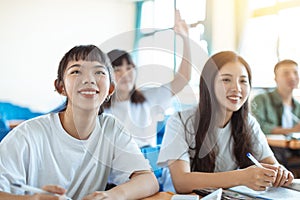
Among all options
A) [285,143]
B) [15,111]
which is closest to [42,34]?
[15,111]

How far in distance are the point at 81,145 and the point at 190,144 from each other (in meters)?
0.46

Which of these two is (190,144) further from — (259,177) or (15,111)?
(15,111)

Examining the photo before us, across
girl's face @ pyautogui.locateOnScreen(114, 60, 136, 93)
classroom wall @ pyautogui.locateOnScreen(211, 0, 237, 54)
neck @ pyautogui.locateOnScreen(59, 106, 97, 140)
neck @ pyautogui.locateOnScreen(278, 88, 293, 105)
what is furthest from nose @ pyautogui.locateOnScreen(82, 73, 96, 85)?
classroom wall @ pyautogui.locateOnScreen(211, 0, 237, 54)

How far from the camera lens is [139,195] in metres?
1.03

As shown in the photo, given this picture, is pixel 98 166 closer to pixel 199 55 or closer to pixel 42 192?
pixel 42 192

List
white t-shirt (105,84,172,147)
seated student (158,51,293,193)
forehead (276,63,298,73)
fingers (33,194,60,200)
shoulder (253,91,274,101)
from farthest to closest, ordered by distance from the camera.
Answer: forehead (276,63,298,73) < shoulder (253,91,274,101) < white t-shirt (105,84,172,147) < seated student (158,51,293,193) < fingers (33,194,60,200)

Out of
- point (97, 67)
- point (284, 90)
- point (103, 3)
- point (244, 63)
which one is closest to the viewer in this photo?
point (97, 67)

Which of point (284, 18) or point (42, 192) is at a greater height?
point (284, 18)

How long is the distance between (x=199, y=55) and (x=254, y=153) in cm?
46

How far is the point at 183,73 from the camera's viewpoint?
174cm

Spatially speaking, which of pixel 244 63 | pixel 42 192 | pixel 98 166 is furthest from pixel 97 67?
pixel 244 63

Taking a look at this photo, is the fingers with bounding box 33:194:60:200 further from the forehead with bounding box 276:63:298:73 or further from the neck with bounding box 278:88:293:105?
the forehead with bounding box 276:63:298:73

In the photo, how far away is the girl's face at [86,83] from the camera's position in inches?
42.3

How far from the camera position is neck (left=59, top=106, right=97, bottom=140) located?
113 centimetres
